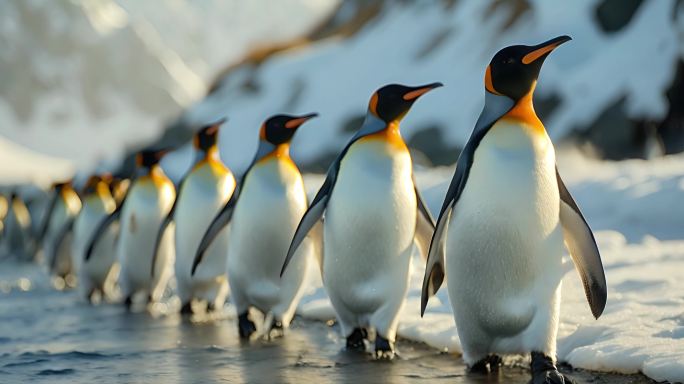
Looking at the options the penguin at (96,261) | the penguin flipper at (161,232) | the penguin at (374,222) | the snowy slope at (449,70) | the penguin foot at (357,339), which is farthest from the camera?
the snowy slope at (449,70)

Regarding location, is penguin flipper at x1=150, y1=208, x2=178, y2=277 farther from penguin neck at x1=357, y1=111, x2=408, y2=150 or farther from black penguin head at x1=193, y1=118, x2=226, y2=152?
penguin neck at x1=357, y1=111, x2=408, y2=150

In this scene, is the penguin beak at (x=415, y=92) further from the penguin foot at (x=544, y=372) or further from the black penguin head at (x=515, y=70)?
the penguin foot at (x=544, y=372)

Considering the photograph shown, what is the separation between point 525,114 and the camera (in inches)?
153

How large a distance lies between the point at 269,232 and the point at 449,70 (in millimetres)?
15038

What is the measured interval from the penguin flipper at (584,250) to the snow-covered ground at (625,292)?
29 cm

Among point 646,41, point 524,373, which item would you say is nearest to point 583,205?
point 524,373

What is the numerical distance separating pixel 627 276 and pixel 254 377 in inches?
110

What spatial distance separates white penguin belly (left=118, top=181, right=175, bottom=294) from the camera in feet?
24.8

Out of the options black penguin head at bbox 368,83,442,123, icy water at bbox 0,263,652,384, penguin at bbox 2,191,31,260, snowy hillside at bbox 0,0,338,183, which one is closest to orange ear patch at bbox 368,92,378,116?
black penguin head at bbox 368,83,442,123

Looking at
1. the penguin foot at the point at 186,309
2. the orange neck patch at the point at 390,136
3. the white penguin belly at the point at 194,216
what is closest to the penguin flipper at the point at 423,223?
the orange neck patch at the point at 390,136

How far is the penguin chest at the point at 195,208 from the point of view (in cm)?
659

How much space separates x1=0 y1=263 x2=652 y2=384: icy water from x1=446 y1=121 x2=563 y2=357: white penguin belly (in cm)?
26

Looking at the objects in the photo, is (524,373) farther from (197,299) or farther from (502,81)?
(197,299)

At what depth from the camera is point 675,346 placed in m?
3.79
